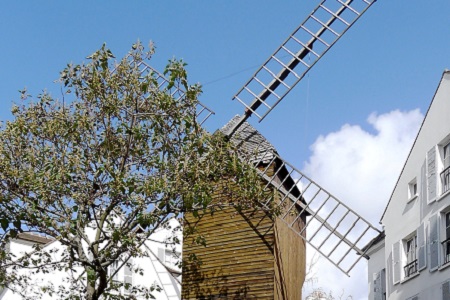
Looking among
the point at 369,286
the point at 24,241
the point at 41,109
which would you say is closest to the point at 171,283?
the point at 24,241

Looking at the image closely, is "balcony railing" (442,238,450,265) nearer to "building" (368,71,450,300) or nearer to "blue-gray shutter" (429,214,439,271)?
"building" (368,71,450,300)

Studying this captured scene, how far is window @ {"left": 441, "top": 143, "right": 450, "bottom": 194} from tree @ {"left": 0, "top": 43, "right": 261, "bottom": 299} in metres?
6.21

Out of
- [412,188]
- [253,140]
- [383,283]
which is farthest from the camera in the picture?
[383,283]

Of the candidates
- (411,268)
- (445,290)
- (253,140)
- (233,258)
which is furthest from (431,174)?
(233,258)

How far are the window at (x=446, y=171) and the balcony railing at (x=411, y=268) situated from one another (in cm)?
291

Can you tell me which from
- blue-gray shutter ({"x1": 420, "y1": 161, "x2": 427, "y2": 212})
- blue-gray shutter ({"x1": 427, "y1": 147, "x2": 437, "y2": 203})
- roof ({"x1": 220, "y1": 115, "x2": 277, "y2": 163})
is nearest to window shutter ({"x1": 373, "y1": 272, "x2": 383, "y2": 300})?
blue-gray shutter ({"x1": 420, "y1": 161, "x2": 427, "y2": 212})

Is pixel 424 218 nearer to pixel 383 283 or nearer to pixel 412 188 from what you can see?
pixel 412 188

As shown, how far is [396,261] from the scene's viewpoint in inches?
1011

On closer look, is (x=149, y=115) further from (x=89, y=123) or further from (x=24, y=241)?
(x=24, y=241)

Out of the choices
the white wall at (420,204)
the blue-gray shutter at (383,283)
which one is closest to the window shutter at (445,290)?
the white wall at (420,204)

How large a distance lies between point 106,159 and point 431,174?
380 inches

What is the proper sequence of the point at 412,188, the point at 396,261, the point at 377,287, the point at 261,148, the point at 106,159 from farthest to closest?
the point at 377,287
the point at 396,261
the point at 412,188
the point at 261,148
the point at 106,159

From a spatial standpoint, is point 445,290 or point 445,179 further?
point 445,179

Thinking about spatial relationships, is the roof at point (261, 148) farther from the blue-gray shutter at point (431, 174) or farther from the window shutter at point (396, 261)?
the blue-gray shutter at point (431, 174)
